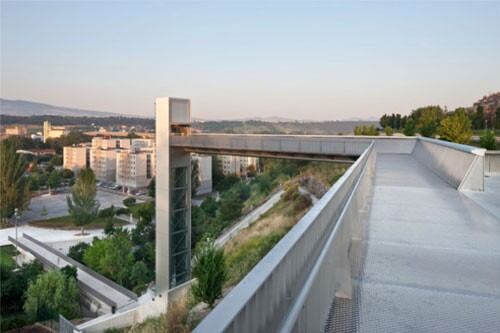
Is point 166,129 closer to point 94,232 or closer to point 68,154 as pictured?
point 94,232

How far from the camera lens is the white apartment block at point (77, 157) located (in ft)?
244

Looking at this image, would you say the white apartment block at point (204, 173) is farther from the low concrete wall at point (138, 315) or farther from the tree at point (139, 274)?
the low concrete wall at point (138, 315)

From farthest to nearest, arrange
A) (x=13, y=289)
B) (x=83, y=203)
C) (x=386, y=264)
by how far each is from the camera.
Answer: (x=83, y=203) → (x=13, y=289) → (x=386, y=264)

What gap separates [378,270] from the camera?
9.80 feet

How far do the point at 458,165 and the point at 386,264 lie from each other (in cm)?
537

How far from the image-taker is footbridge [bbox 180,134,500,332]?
4.29 ft

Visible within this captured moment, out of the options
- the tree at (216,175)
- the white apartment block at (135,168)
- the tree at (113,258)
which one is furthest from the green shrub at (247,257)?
the white apartment block at (135,168)

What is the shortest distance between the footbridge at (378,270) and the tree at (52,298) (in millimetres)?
17360

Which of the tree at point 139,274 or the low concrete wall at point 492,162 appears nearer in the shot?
the low concrete wall at point 492,162

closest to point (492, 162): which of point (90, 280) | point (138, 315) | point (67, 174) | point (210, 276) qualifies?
point (210, 276)

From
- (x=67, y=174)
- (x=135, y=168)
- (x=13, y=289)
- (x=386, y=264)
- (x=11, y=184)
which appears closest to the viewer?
(x=386, y=264)

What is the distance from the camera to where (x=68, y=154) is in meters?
75.8

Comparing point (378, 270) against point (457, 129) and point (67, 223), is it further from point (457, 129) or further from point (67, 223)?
point (67, 223)

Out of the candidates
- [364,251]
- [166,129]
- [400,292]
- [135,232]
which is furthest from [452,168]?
[135,232]
